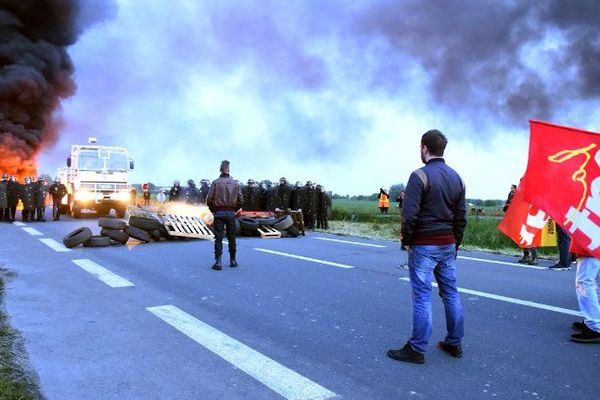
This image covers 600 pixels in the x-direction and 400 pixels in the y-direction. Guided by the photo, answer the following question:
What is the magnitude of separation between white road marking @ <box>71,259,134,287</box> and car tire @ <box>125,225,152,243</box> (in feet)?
9.07

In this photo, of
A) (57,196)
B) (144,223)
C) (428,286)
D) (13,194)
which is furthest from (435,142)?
(57,196)

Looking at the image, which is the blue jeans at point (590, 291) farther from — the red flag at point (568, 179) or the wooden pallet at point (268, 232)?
the wooden pallet at point (268, 232)

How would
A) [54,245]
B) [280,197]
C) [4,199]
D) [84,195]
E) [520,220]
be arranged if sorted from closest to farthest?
[520,220], [54,245], [4,199], [280,197], [84,195]

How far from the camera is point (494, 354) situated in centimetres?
439

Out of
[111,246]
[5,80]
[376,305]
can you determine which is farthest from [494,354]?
[5,80]

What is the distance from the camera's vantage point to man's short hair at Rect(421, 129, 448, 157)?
13.6 ft

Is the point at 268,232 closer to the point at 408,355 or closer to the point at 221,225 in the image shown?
the point at 221,225

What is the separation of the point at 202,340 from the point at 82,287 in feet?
10.4

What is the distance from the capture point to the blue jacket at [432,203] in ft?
13.2

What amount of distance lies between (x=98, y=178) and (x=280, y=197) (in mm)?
7974

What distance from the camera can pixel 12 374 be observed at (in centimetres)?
360

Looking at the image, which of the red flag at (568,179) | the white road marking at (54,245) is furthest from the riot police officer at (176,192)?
the red flag at (568,179)

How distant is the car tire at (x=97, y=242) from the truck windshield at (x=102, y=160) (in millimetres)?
10715

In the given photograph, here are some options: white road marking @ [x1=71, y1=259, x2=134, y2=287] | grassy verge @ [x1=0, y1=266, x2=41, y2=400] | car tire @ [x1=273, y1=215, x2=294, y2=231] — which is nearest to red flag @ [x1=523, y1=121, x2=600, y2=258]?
grassy verge @ [x1=0, y1=266, x2=41, y2=400]
